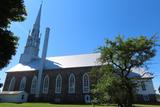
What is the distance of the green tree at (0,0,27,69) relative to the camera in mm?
13566

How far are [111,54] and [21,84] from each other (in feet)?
104

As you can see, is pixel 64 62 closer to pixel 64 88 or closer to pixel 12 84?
pixel 64 88

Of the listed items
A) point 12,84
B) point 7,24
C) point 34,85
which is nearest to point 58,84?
point 34,85

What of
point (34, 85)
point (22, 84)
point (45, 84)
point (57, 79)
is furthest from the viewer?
point (22, 84)

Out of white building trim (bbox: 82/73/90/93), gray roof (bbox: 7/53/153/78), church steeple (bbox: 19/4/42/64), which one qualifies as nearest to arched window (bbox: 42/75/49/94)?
gray roof (bbox: 7/53/153/78)

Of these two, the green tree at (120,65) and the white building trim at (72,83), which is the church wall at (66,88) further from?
the green tree at (120,65)

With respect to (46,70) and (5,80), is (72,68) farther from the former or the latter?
(5,80)

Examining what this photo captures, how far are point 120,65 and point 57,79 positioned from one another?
22.4m

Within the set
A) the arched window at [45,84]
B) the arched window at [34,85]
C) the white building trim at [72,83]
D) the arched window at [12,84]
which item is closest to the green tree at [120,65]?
the white building trim at [72,83]

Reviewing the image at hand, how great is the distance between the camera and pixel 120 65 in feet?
91.1

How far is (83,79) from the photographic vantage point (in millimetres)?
43062

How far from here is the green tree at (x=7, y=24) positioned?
44.5ft

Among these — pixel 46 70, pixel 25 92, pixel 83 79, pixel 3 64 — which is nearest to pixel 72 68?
pixel 83 79

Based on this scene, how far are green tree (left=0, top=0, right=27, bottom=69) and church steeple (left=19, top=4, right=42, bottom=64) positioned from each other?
41.2m
